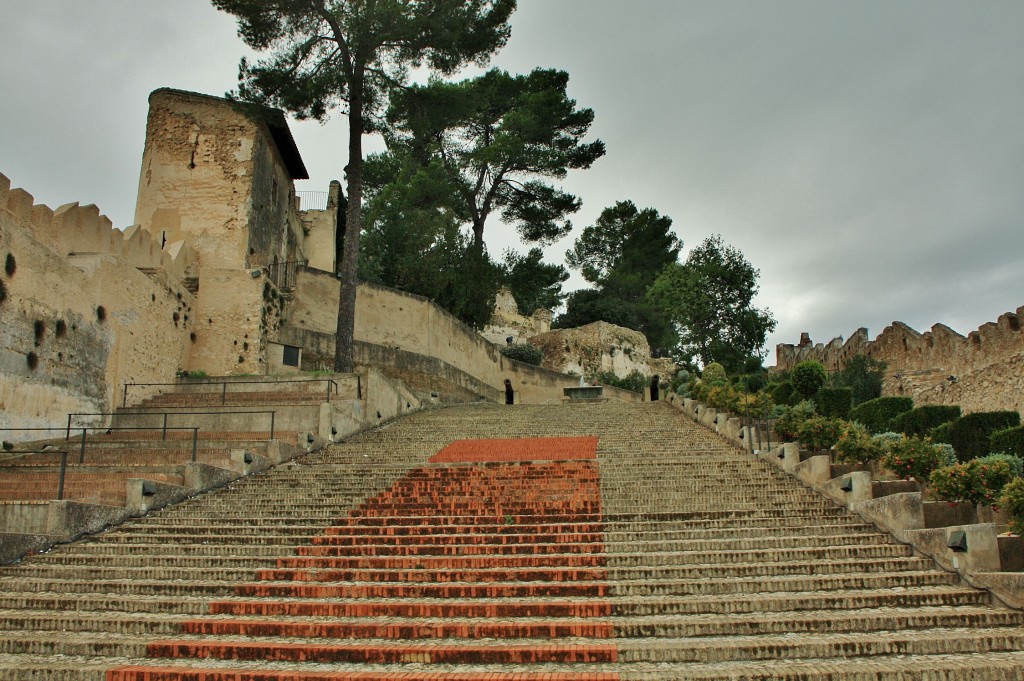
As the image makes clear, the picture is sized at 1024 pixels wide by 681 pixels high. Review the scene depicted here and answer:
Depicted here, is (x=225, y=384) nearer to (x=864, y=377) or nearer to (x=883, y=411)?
(x=883, y=411)

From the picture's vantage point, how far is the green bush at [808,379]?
2067 cm

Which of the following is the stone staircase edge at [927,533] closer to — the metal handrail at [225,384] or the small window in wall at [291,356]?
the metal handrail at [225,384]

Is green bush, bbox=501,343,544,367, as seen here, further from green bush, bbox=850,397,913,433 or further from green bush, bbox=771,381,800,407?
green bush, bbox=850,397,913,433

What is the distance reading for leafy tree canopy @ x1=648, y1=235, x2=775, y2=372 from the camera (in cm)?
3359

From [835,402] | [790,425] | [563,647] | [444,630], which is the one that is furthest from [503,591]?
[835,402]

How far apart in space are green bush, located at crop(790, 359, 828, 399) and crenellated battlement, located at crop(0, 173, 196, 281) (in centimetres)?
1658

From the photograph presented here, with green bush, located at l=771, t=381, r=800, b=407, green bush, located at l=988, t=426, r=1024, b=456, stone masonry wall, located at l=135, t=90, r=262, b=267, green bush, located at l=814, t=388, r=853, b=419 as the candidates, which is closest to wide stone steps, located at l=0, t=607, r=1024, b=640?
green bush, located at l=988, t=426, r=1024, b=456

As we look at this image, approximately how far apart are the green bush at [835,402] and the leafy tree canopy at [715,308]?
14626mm

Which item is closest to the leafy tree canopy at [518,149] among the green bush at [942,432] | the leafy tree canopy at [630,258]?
the leafy tree canopy at [630,258]

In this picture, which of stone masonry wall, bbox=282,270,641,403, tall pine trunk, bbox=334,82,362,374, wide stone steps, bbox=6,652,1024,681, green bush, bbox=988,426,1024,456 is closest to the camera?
wide stone steps, bbox=6,652,1024,681

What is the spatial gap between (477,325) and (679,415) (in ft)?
46.6

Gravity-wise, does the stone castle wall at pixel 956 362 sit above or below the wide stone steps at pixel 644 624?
above

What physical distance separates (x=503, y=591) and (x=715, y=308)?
29.8 metres

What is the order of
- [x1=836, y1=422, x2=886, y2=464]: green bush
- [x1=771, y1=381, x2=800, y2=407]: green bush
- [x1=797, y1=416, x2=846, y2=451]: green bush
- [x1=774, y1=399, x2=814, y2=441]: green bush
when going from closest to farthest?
[x1=836, y1=422, x2=886, y2=464]: green bush
[x1=797, y1=416, x2=846, y2=451]: green bush
[x1=774, y1=399, x2=814, y2=441]: green bush
[x1=771, y1=381, x2=800, y2=407]: green bush
